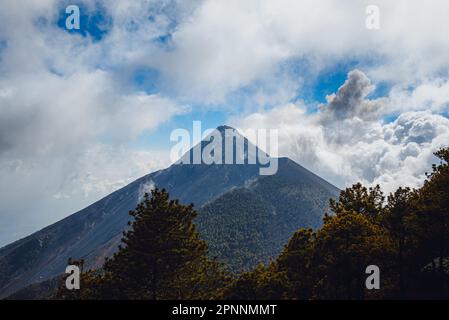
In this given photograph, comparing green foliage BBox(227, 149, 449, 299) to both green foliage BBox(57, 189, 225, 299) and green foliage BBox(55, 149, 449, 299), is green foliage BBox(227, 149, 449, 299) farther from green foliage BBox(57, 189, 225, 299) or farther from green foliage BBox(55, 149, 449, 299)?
green foliage BBox(57, 189, 225, 299)

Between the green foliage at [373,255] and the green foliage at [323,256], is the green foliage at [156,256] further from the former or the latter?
the green foliage at [373,255]

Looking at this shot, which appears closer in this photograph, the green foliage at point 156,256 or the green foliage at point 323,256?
the green foliage at point 323,256

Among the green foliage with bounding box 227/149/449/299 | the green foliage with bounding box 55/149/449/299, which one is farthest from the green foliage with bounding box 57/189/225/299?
the green foliage with bounding box 227/149/449/299

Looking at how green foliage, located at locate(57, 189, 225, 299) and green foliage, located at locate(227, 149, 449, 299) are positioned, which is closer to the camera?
green foliage, located at locate(227, 149, 449, 299)

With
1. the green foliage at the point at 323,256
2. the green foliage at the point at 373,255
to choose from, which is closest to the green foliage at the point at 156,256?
the green foliage at the point at 323,256

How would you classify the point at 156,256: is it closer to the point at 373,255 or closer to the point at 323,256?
the point at 323,256

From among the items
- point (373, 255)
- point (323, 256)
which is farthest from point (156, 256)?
point (373, 255)

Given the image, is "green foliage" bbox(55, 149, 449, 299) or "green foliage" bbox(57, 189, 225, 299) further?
"green foliage" bbox(57, 189, 225, 299)

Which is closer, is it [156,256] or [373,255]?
[373,255]

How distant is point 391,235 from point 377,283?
6.39m

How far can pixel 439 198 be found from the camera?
32281mm
